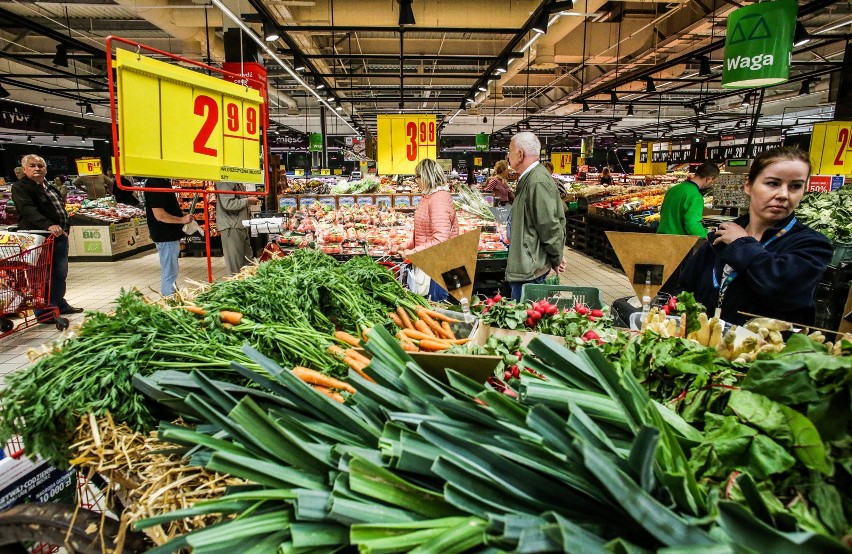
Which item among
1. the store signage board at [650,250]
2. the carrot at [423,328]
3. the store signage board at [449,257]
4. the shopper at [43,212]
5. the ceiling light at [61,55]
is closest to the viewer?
→ the carrot at [423,328]

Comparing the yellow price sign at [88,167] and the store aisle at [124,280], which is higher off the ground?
the yellow price sign at [88,167]

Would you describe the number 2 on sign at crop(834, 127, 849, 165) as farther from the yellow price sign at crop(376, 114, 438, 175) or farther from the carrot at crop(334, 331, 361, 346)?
the carrot at crop(334, 331, 361, 346)

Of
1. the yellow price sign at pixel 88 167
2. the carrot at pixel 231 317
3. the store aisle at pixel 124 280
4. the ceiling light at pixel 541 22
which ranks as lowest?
the store aisle at pixel 124 280

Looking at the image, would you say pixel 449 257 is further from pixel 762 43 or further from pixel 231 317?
pixel 762 43

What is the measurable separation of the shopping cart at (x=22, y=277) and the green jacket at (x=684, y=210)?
6772 mm

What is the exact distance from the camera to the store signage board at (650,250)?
2531 mm

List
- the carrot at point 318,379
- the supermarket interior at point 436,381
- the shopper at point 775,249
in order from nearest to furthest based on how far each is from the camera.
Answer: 1. the supermarket interior at point 436,381
2. the carrot at point 318,379
3. the shopper at point 775,249

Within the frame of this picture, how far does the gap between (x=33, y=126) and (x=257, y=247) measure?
38.1 feet

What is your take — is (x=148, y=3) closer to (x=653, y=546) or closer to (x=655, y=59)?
(x=653, y=546)

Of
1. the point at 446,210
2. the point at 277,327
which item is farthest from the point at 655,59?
the point at 277,327

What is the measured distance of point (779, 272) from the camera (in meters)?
2.17

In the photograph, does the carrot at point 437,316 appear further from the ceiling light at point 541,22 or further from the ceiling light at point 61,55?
the ceiling light at point 61,55

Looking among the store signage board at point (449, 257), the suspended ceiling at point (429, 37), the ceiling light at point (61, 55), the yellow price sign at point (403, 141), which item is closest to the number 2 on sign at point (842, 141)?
the suspended ceiling at point (429, 37)

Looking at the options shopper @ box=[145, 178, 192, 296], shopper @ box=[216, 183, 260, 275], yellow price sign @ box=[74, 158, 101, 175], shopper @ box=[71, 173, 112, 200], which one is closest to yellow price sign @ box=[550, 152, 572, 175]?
shopper @ box=[71, 173, 112, 200]
